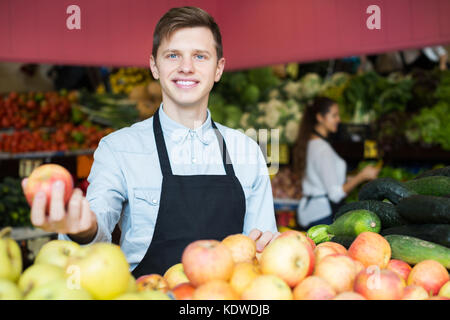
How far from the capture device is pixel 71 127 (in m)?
5.44

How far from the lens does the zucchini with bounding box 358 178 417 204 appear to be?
2.13 m

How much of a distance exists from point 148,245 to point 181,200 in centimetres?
26

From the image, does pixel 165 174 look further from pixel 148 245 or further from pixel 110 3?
pixel 110 3

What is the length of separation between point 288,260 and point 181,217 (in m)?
0.86

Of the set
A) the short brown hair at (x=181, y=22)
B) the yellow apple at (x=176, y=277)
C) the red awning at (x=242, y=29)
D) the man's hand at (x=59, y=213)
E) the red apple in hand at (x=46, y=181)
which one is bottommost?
the yellow apple at (x=176, y=277)

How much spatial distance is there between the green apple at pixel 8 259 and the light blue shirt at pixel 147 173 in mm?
637

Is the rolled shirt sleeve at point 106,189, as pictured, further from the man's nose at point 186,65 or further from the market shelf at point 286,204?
the market shelf at point 286,204

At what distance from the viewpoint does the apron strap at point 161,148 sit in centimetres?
201

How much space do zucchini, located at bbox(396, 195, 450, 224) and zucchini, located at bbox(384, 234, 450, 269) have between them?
13 centimetres

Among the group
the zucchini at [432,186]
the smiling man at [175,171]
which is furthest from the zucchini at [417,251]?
the smiling man at [175,171]

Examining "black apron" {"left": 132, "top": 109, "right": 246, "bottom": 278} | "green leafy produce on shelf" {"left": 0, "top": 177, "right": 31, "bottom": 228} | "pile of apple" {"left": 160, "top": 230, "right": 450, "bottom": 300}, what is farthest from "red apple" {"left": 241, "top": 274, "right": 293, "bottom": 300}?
"green leafy produce on shelf" {"left": 0, "top": 177, "right": 31, "bottom": 228}

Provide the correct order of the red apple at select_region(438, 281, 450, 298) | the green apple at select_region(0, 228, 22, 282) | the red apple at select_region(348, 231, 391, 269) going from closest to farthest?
1. the green apple at select_region(0, 228, 22, 282)
2. the red apple at select_region(438, 281, 450, 298)
3. the red apple at select_region(348, 231, 391, 269)

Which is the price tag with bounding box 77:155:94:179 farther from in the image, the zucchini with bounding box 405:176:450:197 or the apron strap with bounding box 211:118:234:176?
the zucchini with bounding box 405:176:450:197
